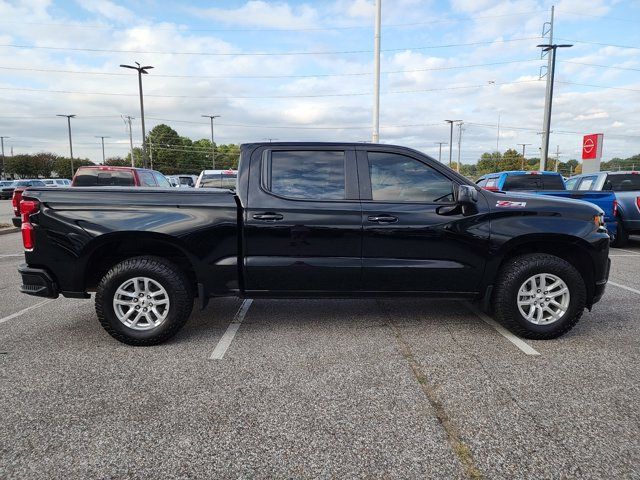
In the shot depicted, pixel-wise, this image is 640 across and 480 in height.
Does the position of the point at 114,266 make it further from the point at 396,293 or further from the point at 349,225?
the point at 396,293

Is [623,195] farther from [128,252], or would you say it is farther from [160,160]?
[160,160]

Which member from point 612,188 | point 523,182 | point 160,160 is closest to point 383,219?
point 523,182

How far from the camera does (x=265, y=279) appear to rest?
4.13m

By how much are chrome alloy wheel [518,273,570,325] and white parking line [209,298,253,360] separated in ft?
9.08

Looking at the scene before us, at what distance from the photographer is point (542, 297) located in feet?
13.8

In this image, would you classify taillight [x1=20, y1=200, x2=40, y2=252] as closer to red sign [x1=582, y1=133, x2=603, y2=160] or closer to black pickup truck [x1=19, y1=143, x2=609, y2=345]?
black pickup truck [x1=19, y1=143, x2=609, y2=345]

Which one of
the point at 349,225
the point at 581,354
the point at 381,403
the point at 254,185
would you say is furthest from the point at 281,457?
the point at 581,354

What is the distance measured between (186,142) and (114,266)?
106 meters

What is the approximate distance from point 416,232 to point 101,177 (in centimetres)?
930

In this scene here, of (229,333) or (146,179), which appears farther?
(146,179)

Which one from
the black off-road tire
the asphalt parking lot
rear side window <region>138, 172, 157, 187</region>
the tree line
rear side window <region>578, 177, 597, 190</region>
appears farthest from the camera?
the tree line

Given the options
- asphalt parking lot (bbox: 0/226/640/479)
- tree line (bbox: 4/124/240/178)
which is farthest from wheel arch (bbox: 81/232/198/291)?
tree line (bbox: 4/124/240/178)

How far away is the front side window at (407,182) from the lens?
4.19 meters

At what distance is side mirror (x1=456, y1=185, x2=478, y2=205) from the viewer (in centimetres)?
390
